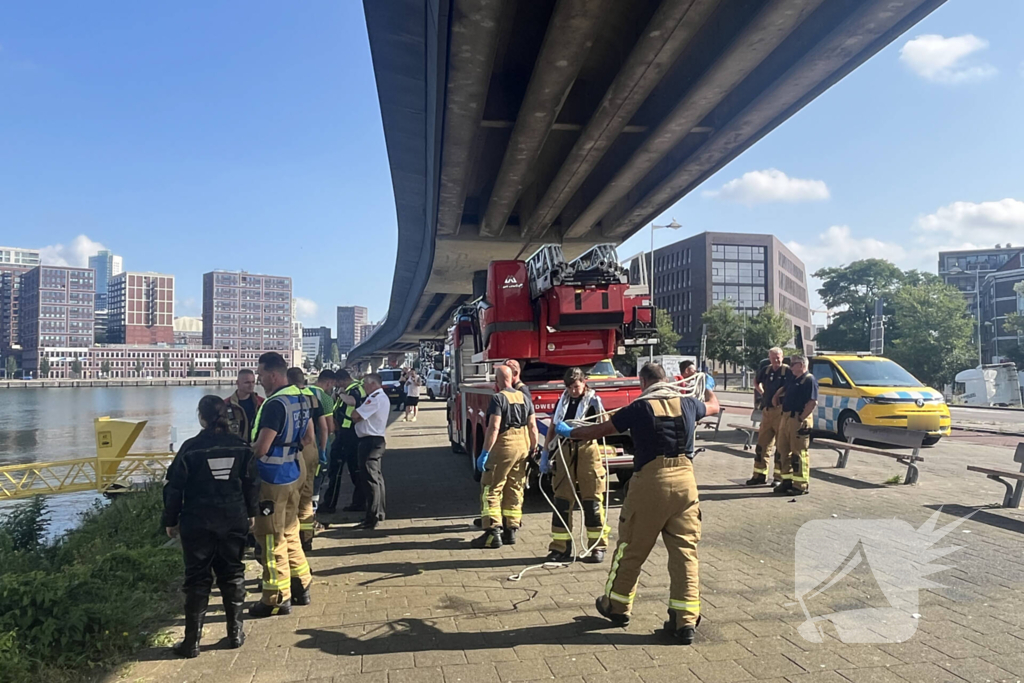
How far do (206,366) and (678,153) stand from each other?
15152 cm

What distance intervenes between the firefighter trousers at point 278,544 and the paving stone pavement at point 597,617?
0.22 meters

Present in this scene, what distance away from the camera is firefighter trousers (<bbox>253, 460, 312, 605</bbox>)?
512cm

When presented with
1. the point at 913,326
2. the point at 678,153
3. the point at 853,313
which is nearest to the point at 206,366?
the point at 853,313

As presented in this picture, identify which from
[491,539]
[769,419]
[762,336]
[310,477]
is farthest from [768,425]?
[762,336]

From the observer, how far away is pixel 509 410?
6.95 meters

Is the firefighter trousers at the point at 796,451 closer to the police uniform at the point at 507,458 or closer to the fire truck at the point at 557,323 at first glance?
the fire truck at the point at 557,323

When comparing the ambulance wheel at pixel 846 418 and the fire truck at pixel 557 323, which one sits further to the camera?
the ambulance wheel at pixel 846 418

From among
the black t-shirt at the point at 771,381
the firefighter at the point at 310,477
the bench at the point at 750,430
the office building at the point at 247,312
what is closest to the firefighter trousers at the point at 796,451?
the black t-shirt at the point at 771,381

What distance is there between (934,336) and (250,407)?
4326 centimetres

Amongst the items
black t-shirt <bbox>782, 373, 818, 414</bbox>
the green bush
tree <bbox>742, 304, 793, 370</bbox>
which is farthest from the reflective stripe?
tree <bbox>742, 304, 793, 370</bbox>

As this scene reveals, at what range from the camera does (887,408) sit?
13.8 metres

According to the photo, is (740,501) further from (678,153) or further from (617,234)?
(617,234)

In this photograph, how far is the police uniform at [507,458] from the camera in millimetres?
6957

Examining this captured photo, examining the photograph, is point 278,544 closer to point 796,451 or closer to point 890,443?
point 796,451
